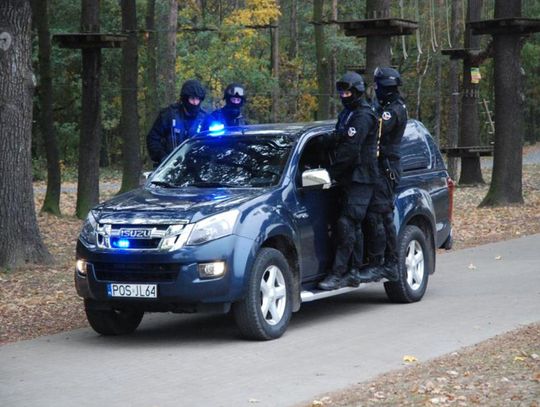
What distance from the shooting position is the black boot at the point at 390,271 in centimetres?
1180

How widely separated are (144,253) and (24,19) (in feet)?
20.2

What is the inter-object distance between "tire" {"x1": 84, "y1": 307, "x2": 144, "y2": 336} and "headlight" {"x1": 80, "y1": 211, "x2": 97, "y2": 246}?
65 centimetres

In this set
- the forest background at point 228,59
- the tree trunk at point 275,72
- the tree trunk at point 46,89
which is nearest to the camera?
the tree trunk at point 46,89

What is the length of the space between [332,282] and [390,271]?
0.94 meters

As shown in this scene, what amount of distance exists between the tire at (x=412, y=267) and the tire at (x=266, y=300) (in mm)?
2004

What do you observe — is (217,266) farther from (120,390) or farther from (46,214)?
(46,214)

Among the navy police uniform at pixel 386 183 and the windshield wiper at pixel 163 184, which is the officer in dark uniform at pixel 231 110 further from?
the windshield wiper at pixel 163 184

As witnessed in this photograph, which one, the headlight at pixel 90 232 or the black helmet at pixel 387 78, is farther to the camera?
the black helmet at pixel 387 78

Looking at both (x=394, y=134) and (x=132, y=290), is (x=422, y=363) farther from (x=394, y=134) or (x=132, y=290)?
(x=394, y=134)

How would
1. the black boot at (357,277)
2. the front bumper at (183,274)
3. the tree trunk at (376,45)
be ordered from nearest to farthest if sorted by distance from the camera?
the front bumper at (183,274) → the black boot at (357,277) → the tree trunk at (376,45)

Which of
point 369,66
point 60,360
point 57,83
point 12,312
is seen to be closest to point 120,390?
point 60,360

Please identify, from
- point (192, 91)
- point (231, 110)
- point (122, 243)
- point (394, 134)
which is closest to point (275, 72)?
point (231, 110)

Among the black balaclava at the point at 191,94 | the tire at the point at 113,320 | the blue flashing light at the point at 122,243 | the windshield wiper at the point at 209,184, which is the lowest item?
the tire at the point at 113,320

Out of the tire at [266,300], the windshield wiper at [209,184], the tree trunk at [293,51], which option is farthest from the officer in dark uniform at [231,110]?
the tree trunk at [293,51]
